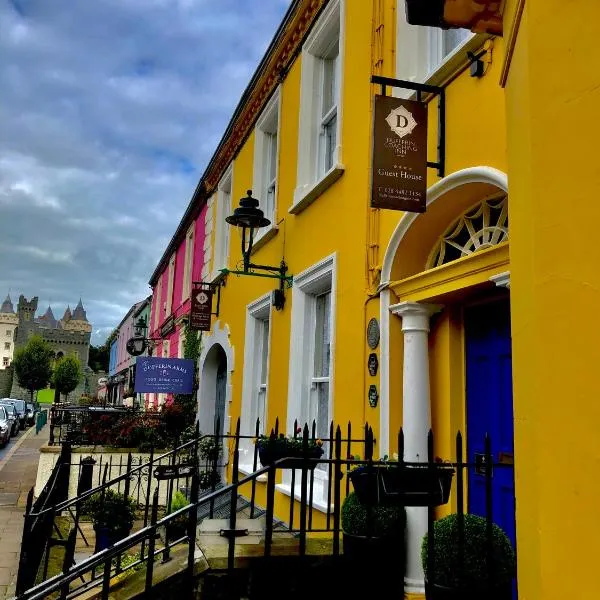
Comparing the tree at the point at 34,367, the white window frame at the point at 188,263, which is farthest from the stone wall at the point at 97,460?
the tree at the point at 34,367

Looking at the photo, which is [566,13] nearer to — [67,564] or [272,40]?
[67,564]

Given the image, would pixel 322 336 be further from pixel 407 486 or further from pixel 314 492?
pixel 407 486

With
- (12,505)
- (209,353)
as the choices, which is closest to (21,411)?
(12,505)

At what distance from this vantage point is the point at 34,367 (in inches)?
2228

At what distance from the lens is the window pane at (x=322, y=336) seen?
22.2ft

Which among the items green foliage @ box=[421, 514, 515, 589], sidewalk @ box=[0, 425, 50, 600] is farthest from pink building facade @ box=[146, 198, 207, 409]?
green foliage @ box=[421, 514, 515, 589]

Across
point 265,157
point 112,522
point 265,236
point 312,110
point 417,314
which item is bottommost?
point 112,522

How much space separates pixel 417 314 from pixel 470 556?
7.04ft

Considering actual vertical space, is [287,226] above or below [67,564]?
above

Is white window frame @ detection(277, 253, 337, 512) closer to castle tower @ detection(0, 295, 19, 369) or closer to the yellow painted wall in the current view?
the yellow painted wall

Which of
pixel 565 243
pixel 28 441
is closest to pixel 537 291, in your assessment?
pixel 565 243

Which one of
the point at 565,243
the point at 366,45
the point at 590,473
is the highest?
the point at 366,45

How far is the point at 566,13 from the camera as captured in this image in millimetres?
1923

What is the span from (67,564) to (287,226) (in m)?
5.05
